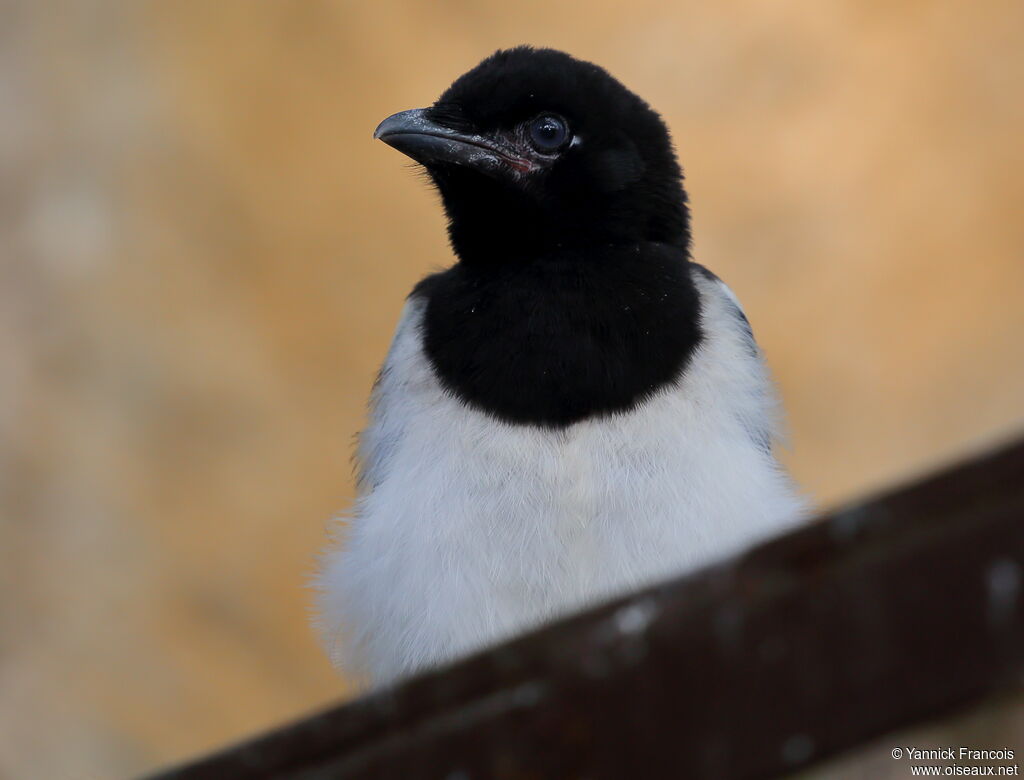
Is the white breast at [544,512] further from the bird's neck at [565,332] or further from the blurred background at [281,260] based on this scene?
the blurred background at [281,260]

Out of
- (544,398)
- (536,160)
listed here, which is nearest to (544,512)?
(544,398)

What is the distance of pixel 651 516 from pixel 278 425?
2989 millimetres

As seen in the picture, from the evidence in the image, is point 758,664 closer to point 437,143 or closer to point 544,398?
point 544,398

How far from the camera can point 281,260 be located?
534cm

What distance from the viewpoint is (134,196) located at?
5375mm

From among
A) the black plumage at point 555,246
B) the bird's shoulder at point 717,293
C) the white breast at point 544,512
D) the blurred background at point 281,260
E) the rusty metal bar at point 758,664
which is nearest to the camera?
the rusty metal bar at point 758,664

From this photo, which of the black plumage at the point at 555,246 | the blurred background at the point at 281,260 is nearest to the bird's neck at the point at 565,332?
the black plumage at the point at 555,246

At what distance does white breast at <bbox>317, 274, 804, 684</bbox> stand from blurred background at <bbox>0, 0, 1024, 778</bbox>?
2.58 meters

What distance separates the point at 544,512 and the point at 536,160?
825 mm

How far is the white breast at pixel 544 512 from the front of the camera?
260cm

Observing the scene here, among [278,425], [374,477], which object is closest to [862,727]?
[374,477]

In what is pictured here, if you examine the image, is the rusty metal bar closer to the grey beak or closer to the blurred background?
the grey beak

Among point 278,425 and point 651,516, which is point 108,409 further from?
point 651,516

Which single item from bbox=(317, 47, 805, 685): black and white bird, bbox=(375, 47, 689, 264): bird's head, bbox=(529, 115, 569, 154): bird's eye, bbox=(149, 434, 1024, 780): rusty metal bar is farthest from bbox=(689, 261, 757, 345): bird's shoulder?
bbox=(149, 434, 1024, 780): rusty metal bar
